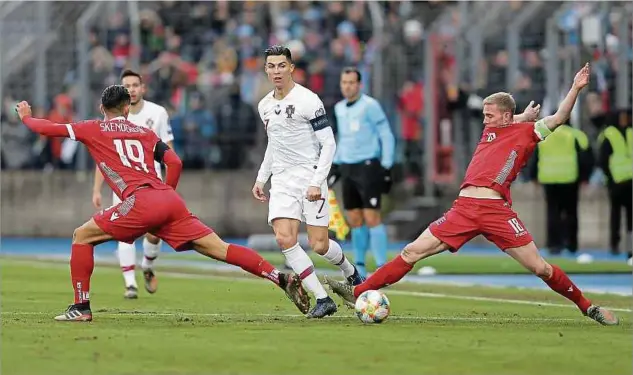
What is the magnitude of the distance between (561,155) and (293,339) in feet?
48.6

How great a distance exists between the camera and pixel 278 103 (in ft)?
41.5

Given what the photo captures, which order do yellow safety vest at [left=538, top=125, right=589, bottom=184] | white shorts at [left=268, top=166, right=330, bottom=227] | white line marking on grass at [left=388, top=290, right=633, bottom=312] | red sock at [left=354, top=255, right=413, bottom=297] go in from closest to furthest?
red sock at [left=354, top=255, right=413, bottom=297] < white shorts at [left=268, top=166, right=330, bottom=227] < white line marking on grass at [left=388, top=290, right=633, bottom=312] < yellow safety vest at [left=538, top=125, right=589, bottom=184]

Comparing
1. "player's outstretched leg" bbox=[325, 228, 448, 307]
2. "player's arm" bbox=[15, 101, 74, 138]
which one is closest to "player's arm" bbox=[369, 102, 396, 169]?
"player's outstretched leg" bbox=[325, 228, 448, 307]

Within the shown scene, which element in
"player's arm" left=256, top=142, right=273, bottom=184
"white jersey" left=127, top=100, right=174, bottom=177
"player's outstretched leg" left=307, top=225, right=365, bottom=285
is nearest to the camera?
"player's outstretched leg" left=307, top=225, right=365, bottom=285

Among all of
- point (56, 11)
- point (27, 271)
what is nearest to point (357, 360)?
point (27, 271)

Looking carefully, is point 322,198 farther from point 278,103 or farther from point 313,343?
point 313,343

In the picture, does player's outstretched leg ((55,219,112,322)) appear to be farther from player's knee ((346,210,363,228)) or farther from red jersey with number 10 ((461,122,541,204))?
player's knee ((346,210,363,228))

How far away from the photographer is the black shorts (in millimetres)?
18250

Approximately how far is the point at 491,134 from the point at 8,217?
1909cm

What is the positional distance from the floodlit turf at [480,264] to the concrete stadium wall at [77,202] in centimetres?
440

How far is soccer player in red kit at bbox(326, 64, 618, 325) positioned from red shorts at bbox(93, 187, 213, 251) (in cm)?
147

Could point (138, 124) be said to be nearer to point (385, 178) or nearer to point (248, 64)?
point (385, 178)

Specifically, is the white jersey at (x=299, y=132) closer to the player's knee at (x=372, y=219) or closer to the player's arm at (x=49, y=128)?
the player's arm at (x=49, y=128)

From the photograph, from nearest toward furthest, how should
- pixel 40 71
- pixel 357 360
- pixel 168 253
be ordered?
pixel 357 360
pixel 168 253
pixel 40 71
